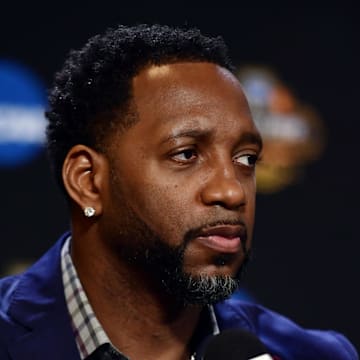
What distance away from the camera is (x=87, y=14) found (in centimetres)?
207

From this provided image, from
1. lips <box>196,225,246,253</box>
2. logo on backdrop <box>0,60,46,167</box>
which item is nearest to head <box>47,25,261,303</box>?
lips <box>196,225,246,253</box>

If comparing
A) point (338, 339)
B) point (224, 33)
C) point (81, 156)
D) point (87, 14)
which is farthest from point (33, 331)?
point (224, 33)

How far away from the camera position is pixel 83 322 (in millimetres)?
1186

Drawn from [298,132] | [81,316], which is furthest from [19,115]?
[81,316]

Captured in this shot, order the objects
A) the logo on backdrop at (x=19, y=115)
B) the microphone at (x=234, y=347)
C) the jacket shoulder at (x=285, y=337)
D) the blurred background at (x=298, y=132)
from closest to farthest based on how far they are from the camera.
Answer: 1. the microphone at (x=234, y=347)
2. the jacket shoulder at (x=285, y=337)
3. the logo on backdrop at (x=19, y=115)
4. the blurred background at (x=298, y=132)

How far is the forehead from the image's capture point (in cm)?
113

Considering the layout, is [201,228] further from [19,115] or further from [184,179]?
[19,115]

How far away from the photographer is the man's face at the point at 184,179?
1087mm

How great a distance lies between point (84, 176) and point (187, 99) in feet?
0.66

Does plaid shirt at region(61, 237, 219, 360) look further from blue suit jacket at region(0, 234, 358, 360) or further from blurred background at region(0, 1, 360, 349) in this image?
blurred background at region(0, 1, 360, 349)

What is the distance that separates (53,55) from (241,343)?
4.16 feet

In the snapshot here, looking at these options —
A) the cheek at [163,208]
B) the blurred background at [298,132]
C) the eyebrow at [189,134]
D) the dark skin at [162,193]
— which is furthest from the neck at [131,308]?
the blurred background at [298,132]

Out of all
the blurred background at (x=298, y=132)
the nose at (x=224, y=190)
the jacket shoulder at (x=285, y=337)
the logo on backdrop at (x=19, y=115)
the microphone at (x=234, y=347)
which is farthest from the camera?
the blurred background at (x=298, y=132)

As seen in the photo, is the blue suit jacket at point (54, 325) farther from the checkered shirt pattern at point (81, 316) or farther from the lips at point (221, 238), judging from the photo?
the lips at point (221, 238)
